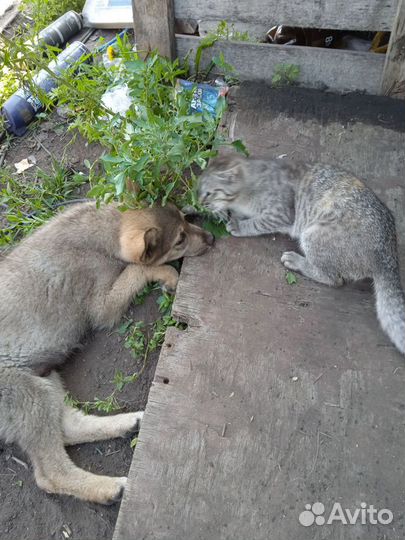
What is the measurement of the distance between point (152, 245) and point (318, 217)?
4.75 ft

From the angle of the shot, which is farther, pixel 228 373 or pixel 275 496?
pixel 228 373

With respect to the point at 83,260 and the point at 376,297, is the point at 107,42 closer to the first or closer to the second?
the point at 83,260

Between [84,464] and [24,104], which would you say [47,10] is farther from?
[84,464]

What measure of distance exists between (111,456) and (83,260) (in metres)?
1.70

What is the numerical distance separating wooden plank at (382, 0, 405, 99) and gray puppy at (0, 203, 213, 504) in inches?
105

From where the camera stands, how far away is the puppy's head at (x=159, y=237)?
4.28 m

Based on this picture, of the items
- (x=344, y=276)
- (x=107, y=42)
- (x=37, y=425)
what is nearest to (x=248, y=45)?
(x=107, y=42)

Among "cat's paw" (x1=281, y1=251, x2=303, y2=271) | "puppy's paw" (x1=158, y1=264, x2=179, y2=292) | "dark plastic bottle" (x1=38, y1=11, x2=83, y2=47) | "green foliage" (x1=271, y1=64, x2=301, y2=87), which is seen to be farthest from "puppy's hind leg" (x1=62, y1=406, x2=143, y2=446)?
"dark plastic bottle" (x1=38, y1=11, x2=83, y2=47)

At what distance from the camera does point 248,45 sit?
17.7 ft

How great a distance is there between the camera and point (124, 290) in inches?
173

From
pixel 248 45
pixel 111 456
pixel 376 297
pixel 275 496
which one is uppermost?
pixel 248 45

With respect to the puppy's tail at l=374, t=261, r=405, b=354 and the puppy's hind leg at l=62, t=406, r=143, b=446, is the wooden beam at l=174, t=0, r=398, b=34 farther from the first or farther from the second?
the puppy's hind leg at l=62, t=406, r=143, b=446

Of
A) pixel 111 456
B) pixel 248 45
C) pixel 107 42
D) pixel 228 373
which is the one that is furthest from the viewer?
pixel 107 42

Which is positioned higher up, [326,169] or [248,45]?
[248,45]
